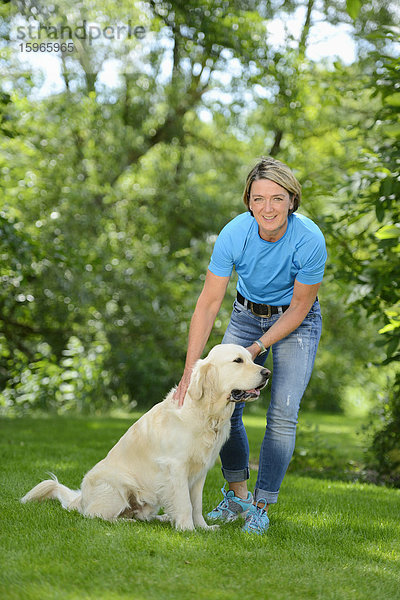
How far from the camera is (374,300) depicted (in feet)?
19.3

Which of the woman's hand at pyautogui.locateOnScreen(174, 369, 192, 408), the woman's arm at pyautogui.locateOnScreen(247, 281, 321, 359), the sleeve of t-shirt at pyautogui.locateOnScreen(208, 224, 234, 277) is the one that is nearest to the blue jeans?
the woman's arm at pyautogui.locateOnScreen(247, 281, 321, 359)

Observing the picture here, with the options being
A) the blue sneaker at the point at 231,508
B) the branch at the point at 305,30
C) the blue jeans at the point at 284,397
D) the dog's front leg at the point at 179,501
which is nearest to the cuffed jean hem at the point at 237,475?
the blue sneaker at the point at 231,508

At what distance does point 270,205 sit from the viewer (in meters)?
3.58

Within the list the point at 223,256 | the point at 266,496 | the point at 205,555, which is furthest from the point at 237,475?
the point at 223,256

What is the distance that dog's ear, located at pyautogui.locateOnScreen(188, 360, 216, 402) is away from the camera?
11.7 ft

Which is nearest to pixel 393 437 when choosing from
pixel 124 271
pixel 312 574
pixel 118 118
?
pixel 312 574

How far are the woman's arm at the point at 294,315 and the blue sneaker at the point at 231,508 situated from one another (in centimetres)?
103

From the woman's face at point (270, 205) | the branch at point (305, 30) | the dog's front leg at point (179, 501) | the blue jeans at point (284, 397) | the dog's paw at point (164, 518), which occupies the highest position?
the branch at point (305, 30)

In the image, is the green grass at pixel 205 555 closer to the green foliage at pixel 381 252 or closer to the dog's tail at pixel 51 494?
the dog's tail at pixel 51 494

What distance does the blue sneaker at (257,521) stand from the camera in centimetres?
357

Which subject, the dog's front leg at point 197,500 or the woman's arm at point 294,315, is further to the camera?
the dog's front leg at point 197,500

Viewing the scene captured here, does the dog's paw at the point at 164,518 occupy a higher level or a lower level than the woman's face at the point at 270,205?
lower

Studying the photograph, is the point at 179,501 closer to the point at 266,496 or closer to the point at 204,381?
the point at 266,496

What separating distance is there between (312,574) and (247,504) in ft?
3.72
